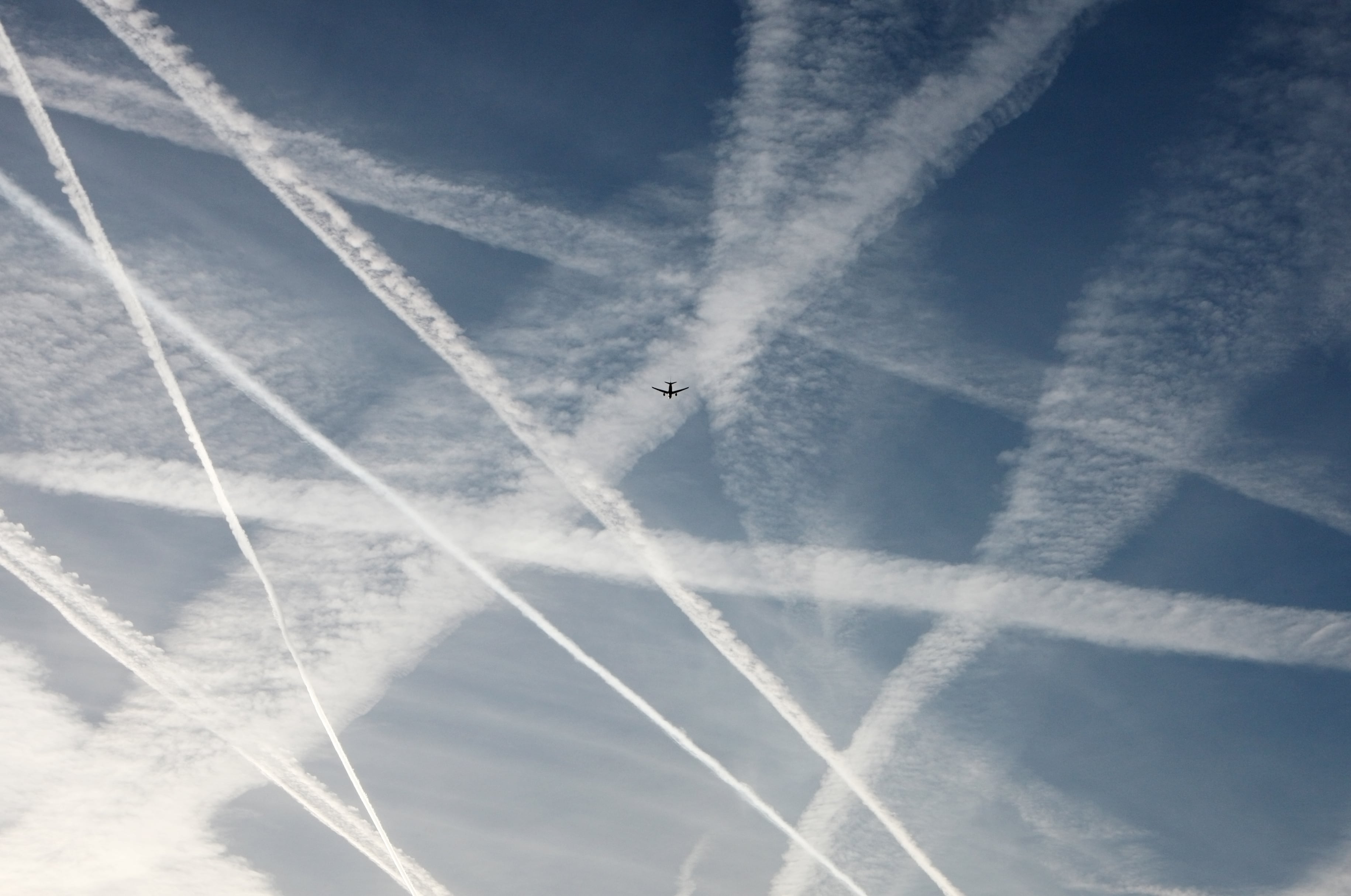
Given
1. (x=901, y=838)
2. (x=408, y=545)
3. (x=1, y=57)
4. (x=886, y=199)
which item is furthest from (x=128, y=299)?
(x=901, y=838)

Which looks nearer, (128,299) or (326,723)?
(128,299)

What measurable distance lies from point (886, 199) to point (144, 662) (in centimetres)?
1759

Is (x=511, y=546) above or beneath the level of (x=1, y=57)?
beneath

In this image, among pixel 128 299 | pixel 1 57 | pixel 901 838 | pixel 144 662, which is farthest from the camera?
pixel 901 838

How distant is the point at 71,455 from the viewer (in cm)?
1705

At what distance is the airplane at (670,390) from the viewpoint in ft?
57.5

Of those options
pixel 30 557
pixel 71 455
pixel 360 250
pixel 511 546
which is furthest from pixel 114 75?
pixel 511 546

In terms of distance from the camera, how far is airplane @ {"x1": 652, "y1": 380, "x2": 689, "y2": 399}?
690 inches

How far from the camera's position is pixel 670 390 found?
1764 centimetres

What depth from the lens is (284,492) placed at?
17.6 metres

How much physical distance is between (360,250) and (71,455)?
6974 millimetres

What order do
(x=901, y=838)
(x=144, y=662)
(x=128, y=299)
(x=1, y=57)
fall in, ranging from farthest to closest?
1. (x=901, y=838)
2. (x=144, y=662)
3. (x=128, y=299)
4. (x=1, y=57)

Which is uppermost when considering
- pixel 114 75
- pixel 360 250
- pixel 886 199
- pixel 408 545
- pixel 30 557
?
pixel 886 199

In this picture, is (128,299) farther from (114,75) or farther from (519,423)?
(519,423)
